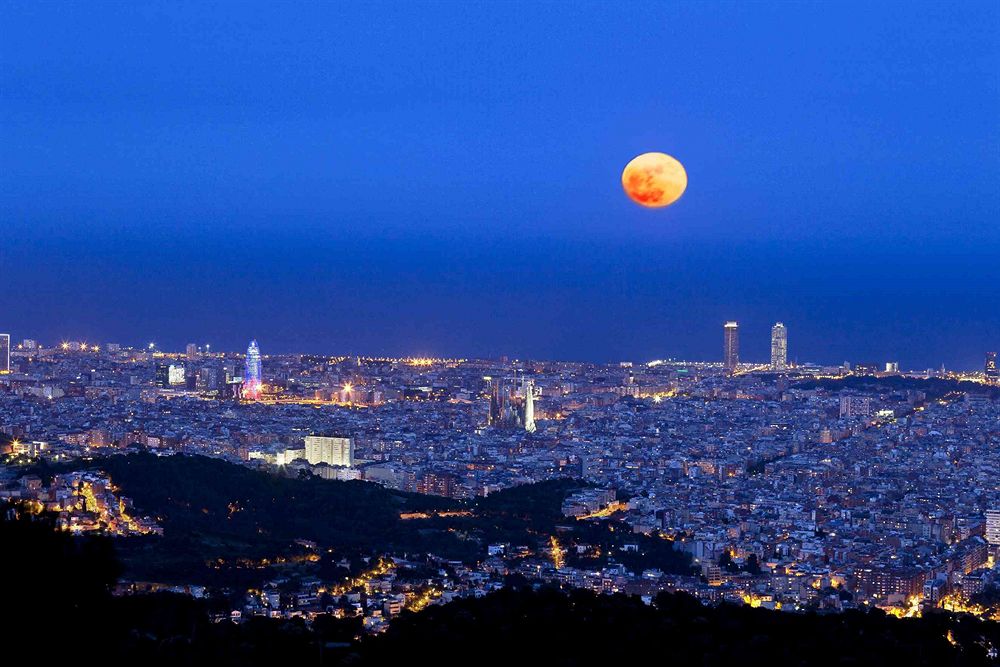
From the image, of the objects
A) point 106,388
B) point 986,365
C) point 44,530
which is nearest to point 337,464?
point 106,388

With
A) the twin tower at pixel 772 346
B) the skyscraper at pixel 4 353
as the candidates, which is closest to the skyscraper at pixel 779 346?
the twin tower at pixel 772 346

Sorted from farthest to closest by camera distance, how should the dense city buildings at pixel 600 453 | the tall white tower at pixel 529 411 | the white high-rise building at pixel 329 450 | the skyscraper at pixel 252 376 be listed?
the skyscraper at pixel 252 376 → the tall white tower at pixel 529 411 → the white high-rise building at pixel 329 450 → the dense city buildings at pixel 600 453

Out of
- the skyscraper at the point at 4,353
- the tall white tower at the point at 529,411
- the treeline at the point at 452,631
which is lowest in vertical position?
the treeline at the point at 452,631

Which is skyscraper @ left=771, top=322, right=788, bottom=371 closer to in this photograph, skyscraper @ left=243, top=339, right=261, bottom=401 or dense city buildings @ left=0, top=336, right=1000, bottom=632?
dense city buildings @ left=0, top=336, right=1000, bottom=632

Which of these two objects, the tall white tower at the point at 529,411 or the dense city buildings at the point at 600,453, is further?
the tall white tower at the point at 529,411

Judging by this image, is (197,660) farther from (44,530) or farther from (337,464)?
(337,464)

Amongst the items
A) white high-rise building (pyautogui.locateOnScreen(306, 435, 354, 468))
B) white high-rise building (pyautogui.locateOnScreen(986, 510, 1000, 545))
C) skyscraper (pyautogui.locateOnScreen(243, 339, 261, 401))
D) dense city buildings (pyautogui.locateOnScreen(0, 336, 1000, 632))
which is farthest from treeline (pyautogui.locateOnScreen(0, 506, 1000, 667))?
skyscraper (pyautogui.locateOnScreen(243, 339, 261, 401))

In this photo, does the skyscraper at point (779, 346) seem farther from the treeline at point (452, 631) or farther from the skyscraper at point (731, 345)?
the treeline at point (452, 631)
